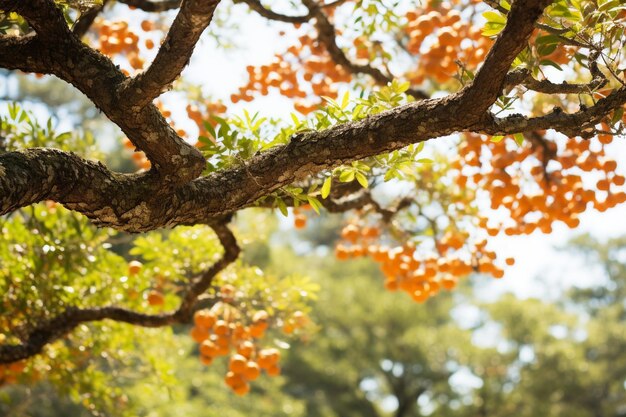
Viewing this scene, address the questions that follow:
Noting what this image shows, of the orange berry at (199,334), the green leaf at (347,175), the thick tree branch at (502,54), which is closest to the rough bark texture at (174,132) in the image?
the thick tree branch at (502,54)

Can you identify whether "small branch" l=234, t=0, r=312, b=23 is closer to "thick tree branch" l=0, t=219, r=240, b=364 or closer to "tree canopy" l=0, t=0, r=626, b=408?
"tree canopy" l=0, t=0, r=626, b=408

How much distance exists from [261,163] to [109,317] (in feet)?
6.26

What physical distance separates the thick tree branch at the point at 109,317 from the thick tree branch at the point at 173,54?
1520 millimetres

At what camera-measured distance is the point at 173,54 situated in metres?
2.08

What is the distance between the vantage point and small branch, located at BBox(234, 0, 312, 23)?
406cm

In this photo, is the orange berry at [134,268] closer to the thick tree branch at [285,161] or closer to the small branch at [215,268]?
the small branch at [215,268]

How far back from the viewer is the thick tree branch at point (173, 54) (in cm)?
194

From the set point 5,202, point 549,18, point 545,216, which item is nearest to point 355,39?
point 545,216

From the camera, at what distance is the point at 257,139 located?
3.02 meters

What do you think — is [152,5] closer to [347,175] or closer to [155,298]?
[155,298]

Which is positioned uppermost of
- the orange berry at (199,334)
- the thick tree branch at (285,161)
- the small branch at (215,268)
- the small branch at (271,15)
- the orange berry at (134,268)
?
the small branch at (271,15)

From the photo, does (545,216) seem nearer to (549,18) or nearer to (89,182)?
(549,18)

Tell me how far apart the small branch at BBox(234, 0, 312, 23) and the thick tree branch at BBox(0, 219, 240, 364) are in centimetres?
137

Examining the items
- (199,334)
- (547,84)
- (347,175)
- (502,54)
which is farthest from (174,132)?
(199,334)
